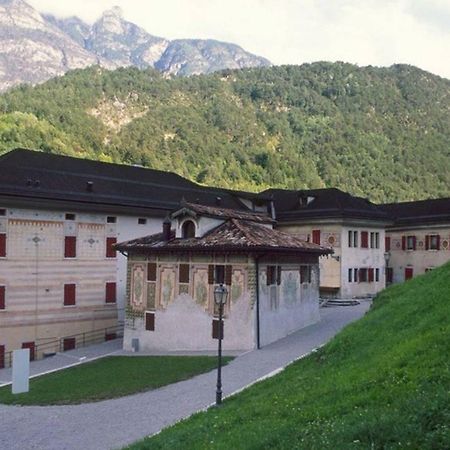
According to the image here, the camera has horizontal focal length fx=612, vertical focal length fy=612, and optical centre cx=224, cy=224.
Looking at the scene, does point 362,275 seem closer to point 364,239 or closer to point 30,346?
point 364,239

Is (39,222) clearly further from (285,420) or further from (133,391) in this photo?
(285,420)

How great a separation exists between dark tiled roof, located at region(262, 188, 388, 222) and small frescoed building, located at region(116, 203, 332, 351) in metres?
14.9

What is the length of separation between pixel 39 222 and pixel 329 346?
73.0ft

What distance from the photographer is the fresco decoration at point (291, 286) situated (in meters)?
30.4

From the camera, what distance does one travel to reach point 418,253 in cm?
5188

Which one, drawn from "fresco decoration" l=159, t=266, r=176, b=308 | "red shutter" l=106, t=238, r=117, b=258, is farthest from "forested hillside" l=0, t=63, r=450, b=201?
"fresco decoration" l=159, t=266, r=176, b=308

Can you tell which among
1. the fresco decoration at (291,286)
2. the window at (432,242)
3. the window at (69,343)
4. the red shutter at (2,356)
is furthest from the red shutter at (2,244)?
the window at (432,242)

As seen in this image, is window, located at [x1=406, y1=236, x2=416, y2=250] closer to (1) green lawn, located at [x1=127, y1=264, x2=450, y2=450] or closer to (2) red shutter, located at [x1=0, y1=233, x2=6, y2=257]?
(2) red shutter, located at [x1=0, y1=233, x2=6, y2=257]

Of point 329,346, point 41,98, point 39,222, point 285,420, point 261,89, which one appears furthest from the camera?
point 261,89

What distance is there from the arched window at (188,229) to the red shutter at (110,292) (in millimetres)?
10288

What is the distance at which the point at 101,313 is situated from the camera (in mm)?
38438

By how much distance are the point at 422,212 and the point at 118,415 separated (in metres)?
41.3

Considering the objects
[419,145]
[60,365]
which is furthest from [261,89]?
[60,365]

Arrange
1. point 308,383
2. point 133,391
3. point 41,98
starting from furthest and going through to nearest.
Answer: point 41,98 < point 133,391 < point 308,383
